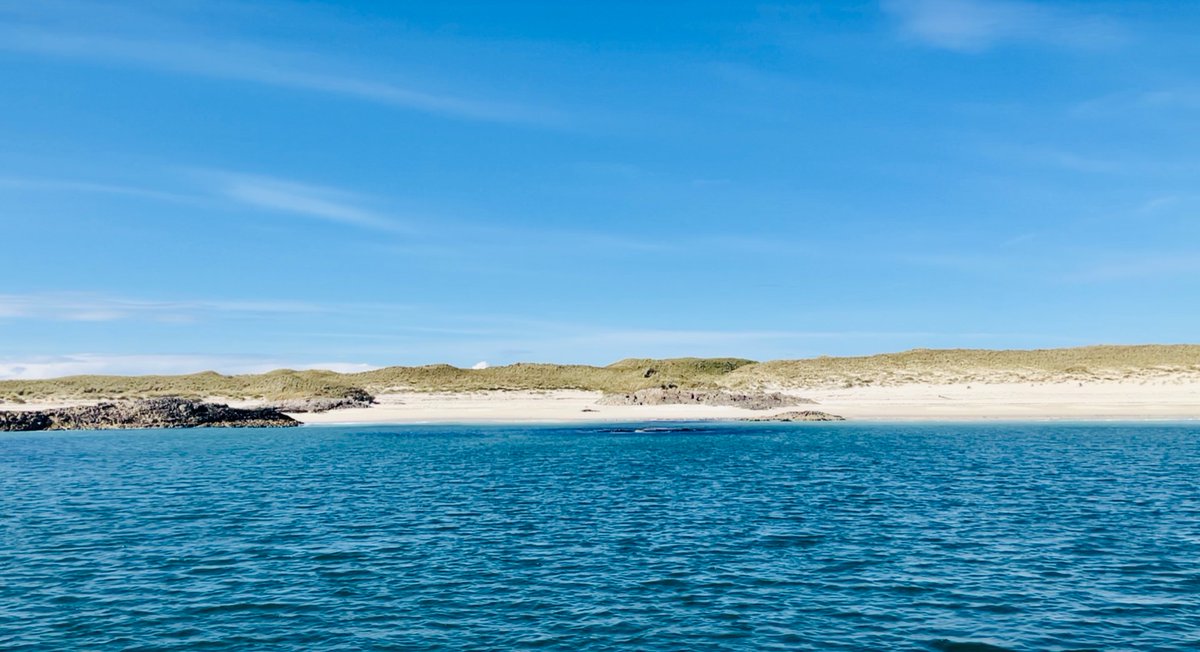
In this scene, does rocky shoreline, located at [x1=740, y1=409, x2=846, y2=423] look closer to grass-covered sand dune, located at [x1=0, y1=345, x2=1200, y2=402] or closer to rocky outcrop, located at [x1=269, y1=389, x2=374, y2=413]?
grass-covered sand dune, located at [x1=0, y1=345, x2=1200, y2=402]

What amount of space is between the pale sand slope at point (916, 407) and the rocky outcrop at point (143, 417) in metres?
6.54

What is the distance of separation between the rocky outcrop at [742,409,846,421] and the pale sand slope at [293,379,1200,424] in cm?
236

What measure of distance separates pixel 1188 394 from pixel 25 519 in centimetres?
10737

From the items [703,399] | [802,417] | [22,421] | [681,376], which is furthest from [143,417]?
[681,376]

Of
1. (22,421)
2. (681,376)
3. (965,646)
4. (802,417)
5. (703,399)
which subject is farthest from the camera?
(681,376)

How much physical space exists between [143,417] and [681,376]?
105999mm

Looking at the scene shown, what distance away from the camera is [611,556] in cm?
2245

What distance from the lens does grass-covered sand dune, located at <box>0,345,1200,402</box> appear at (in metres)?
122

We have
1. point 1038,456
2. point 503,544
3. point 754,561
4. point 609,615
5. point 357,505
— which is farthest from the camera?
point 1038,456

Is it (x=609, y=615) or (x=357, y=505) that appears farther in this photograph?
(x=357, y=505)

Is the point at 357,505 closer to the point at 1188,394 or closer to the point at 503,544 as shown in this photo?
the point at 503,544

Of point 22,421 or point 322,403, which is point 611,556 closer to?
point 22,421

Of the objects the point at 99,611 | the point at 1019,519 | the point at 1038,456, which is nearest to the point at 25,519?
the point at 99,611

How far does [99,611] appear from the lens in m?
17.6
